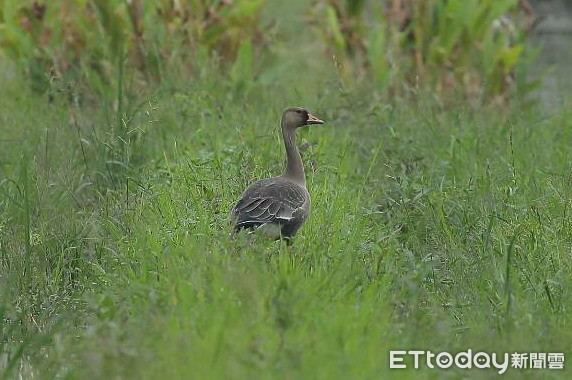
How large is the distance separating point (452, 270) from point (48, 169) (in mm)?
2349

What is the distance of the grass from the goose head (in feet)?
1.02

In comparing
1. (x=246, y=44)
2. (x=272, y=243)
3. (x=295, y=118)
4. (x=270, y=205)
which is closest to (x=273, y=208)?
(x=270, y=205)

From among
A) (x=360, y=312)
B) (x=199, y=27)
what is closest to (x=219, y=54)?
(x=199, y=27)

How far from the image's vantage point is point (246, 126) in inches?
304

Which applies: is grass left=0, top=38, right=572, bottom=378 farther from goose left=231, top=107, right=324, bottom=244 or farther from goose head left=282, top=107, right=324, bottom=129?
goose head left=282, top=107, right=324, bottom=129

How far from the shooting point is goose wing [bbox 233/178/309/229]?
5.53 m

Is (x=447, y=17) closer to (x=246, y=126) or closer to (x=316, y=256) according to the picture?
(x=246, y=126)

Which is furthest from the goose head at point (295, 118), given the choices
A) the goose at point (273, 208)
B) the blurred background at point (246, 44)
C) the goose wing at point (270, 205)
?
the blurred background at point (246, 44)

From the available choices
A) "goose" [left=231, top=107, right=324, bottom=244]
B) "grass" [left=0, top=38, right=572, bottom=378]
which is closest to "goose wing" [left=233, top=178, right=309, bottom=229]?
"goose" [left=231, top=107, right=324, bottom=244]

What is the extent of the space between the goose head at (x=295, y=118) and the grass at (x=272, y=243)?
309 mm

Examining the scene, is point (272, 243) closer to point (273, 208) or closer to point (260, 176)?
point (273, 208)

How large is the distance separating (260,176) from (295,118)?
1.48 ft

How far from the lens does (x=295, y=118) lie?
6.36 metres

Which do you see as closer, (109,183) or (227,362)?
(227,362)
